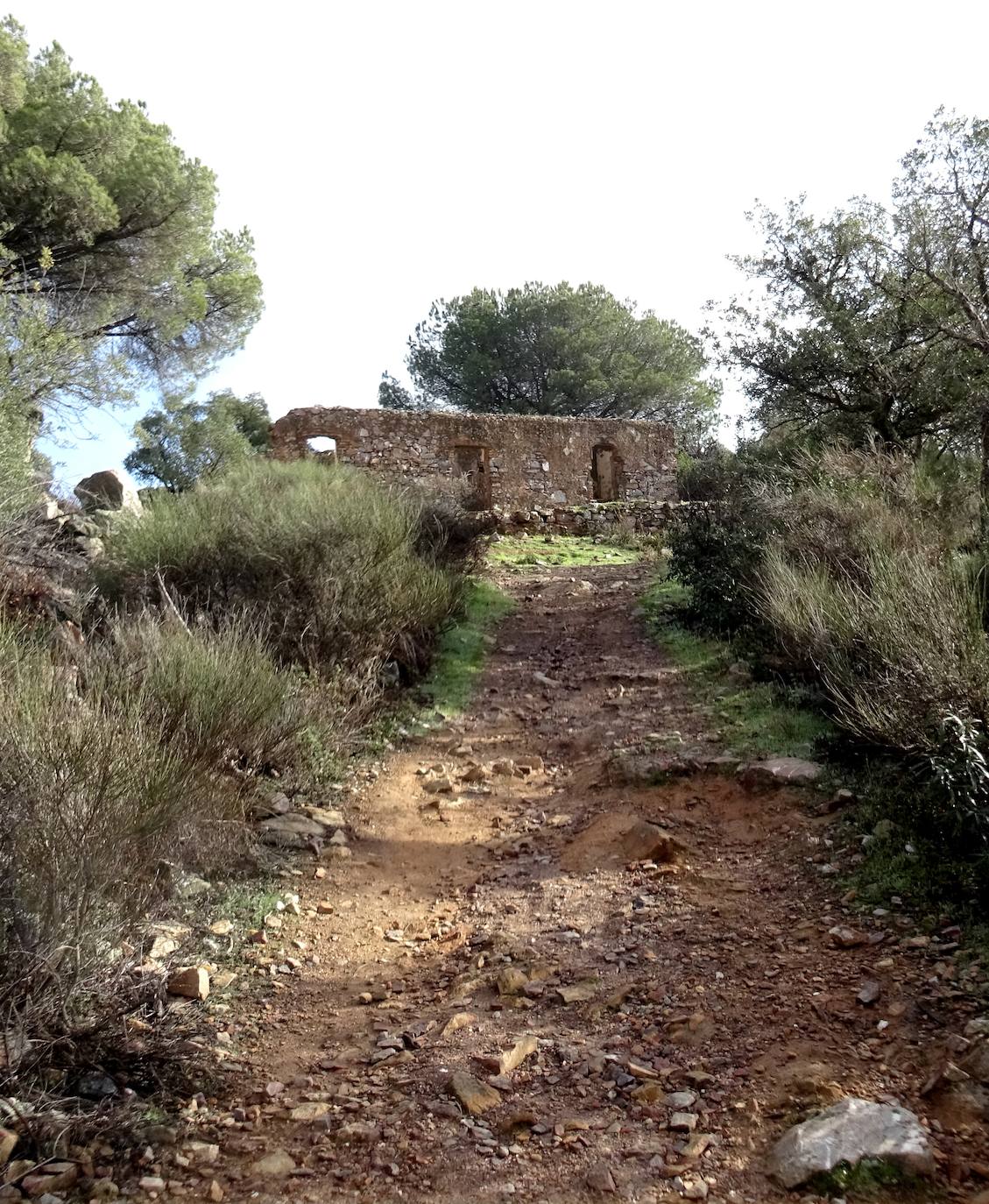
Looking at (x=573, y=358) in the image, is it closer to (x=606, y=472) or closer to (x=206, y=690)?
(x=606, y=472)

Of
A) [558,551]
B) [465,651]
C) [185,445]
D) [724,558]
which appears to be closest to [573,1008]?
[465,651]

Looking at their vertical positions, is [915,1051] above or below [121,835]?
below

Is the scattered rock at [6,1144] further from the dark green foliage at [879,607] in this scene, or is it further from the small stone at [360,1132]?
the dark green foliage at [879,607]

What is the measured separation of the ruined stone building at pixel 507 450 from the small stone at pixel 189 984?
12.8 metres

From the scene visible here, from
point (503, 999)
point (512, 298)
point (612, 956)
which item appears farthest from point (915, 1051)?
point (512, 298)

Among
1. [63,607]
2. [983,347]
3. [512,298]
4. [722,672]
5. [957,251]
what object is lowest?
[722,672]

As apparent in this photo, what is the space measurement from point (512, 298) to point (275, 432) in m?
14.4

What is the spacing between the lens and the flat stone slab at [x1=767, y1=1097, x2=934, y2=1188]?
Result: 2.39 metres

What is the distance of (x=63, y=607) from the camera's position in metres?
6.94

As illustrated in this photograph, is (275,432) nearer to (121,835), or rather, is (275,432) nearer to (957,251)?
(957,251)

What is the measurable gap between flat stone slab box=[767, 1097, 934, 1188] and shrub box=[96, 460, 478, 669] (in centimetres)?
468

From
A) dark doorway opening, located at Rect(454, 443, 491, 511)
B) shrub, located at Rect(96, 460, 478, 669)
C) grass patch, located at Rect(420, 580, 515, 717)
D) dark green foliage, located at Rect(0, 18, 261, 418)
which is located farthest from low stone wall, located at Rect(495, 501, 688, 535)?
shrub, located at Rect(96, 460, 478, 669)

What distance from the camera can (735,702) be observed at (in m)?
6.84

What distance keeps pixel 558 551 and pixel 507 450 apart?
378 centimetres
